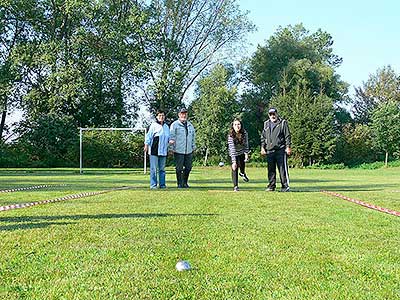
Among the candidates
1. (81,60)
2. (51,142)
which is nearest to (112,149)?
(51,142)

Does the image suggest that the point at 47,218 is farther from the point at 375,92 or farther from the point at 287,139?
the point at 375,92

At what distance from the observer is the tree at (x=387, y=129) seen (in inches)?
1783

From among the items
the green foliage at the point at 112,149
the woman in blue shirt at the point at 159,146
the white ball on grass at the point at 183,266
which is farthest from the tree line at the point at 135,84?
the white ball on grass at the point at 183,266

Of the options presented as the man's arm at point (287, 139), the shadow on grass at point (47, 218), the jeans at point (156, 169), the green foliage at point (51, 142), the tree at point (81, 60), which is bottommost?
the shadow on grass at point (47, 218)

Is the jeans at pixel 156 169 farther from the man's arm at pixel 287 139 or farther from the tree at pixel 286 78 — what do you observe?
the tree at pixel 286 78

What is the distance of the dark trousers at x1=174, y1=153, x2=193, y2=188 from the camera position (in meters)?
12.9

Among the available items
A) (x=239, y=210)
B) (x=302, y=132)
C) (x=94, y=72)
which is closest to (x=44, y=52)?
(x=94, y=72)

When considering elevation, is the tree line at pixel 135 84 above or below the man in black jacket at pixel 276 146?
above

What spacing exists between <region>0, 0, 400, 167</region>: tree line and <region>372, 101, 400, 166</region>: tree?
9 cm

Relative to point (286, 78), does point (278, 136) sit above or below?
below

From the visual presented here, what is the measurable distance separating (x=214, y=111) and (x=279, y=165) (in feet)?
106

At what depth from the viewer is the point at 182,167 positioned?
42.5ft

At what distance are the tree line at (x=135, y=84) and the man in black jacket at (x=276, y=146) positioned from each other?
22.6m

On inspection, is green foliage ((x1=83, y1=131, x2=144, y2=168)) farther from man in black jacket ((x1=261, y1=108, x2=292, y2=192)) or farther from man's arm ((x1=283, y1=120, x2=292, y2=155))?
man's arm ((x1=283, y1=120, x2=292, y2=155))
